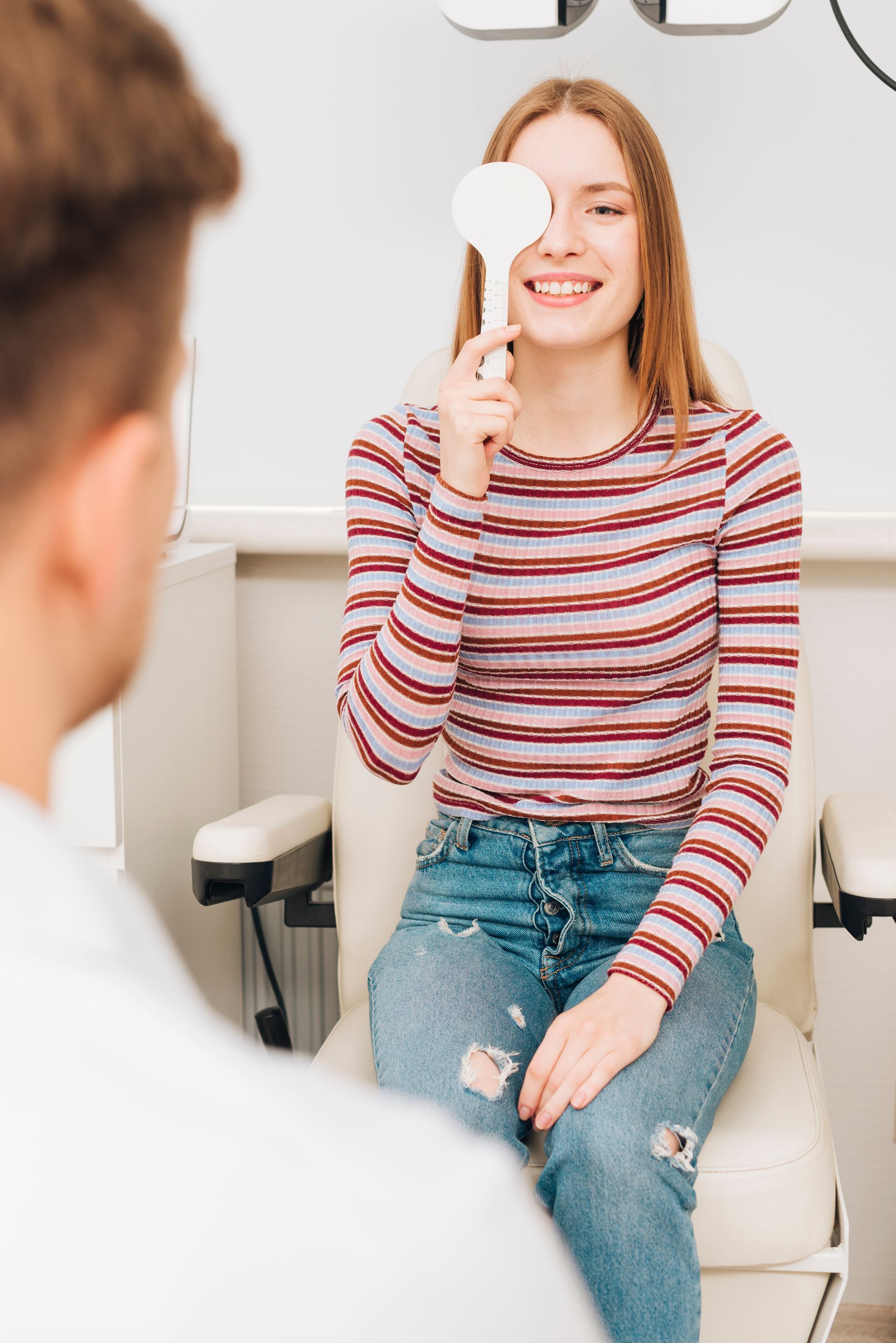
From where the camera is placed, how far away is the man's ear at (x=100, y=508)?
321mm

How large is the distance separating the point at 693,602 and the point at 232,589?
0.68 meters

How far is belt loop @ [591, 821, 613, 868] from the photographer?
1.01 m

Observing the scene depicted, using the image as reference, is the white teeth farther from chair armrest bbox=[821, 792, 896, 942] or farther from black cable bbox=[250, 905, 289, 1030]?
black cable bbox=[250, 905, 289, 1030]

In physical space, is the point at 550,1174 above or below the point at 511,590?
below

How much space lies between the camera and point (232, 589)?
1530 mm

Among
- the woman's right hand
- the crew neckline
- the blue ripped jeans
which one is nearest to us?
the blue ripped jeans

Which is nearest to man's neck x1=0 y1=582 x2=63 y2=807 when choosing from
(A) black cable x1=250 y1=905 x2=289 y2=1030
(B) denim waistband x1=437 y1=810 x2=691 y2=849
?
(B) denim waistband x1=437 y1=810 x2=691 y2=849

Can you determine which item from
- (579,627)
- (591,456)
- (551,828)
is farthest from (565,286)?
(551,828)

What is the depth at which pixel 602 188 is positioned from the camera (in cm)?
104

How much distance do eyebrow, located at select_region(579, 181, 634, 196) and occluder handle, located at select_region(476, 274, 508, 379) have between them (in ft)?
0.40

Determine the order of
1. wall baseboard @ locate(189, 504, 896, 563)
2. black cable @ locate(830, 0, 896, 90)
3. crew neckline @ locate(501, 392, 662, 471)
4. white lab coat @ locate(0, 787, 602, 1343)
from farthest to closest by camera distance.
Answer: wall baseboard @ locate(189, 504, 896, 563), black cable @ locate(830, 0, 896, 90), crew neckline @ locate(501, 392, 662, 471), white lab coat @ locate(0, 787, 602, 1343)

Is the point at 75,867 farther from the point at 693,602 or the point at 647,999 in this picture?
the point at 693,602

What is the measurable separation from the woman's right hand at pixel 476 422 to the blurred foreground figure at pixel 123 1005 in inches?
24.1

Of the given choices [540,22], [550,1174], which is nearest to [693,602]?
[550,1174]
